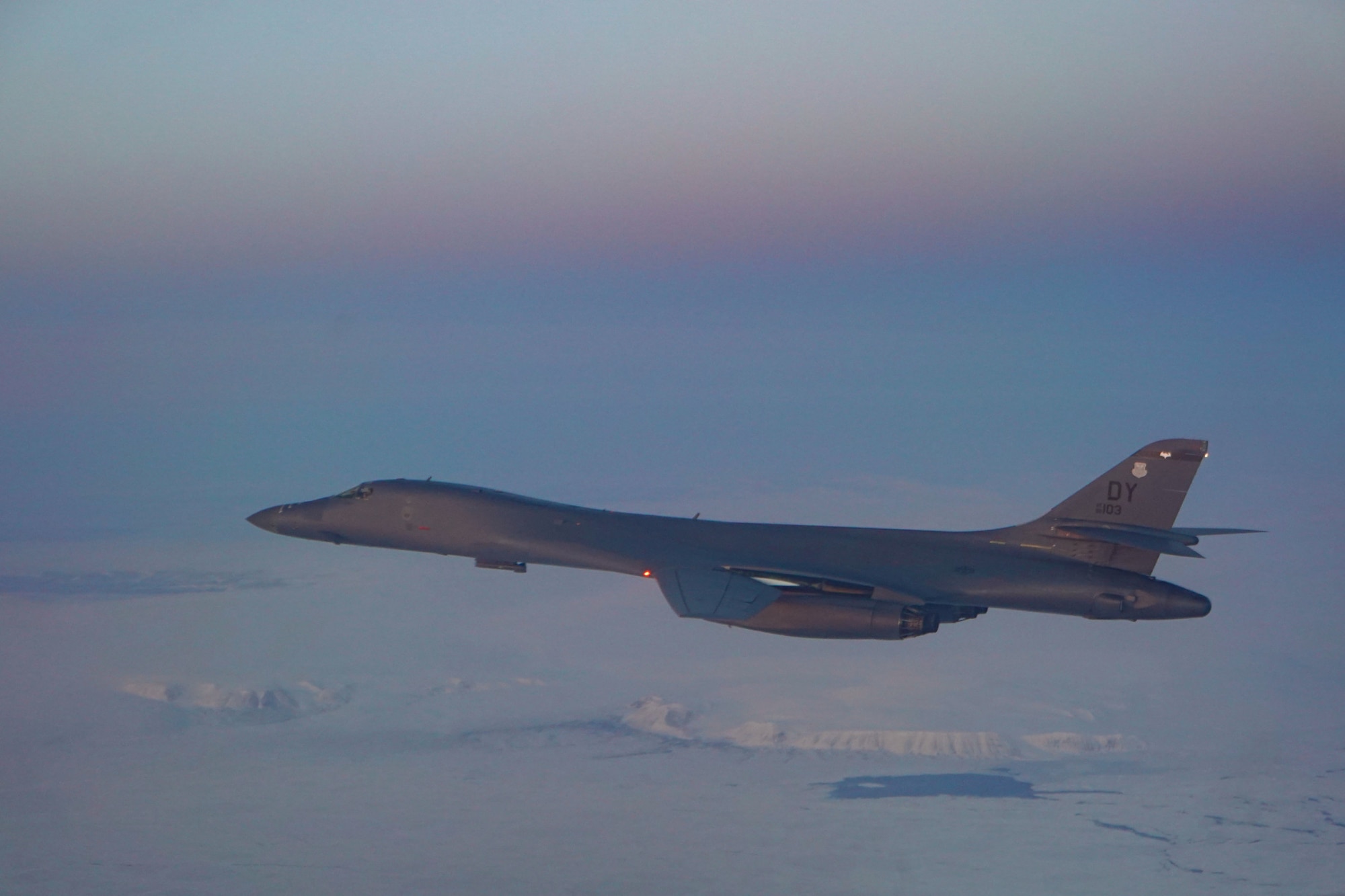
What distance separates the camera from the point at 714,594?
1992cm

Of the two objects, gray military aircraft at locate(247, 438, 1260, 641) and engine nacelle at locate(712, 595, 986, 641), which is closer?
engine nacelle at locate(712, 595, 986, 641)

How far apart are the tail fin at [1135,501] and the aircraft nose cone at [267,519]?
15.7 metres

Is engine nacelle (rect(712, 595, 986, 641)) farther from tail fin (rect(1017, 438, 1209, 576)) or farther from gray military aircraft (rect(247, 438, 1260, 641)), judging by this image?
tail fin (rect(1017, 438, 1209, 576))

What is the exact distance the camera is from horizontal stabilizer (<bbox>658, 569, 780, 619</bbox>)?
63.3ft

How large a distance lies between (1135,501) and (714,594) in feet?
24.9

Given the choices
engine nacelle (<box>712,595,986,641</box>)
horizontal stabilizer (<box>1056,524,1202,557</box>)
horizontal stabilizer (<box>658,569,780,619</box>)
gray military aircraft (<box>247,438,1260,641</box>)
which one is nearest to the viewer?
horizontal stabilizer (<box>658,569,780,619</box>)

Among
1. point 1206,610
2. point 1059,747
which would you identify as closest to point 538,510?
point 1206,610

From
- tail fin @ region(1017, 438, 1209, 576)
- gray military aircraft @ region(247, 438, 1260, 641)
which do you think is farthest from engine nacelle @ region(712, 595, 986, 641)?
tail fin @ region(1017, 438, 1209, 576)

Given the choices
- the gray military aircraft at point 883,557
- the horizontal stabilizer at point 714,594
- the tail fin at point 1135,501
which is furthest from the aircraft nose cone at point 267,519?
the tail fin at point 1135,501

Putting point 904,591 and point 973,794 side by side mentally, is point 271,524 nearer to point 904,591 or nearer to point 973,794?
point 904,591

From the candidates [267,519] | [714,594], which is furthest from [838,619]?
[267,519]

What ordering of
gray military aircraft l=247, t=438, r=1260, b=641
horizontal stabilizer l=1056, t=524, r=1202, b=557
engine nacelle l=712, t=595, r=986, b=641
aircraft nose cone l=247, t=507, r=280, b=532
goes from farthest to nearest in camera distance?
1. aircraft nose cone l=247, t=507, r=280, b=532
2. horizontal stabilizer l=1056, t=524, r=1202, b=557
3. gray military aircraft l=247, t=438, r=1260, b=641
4. engine nacelle l=712, t=595, r=986, b=641

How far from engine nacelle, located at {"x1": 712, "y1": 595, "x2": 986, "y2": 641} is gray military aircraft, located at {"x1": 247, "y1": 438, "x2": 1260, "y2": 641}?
25 mm

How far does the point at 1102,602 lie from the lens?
2030 cm
